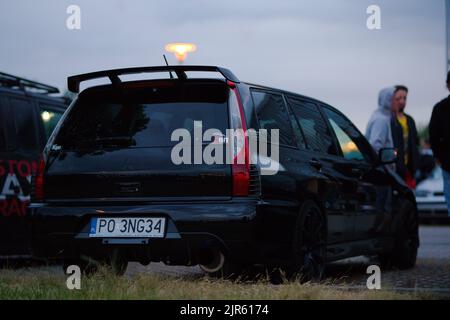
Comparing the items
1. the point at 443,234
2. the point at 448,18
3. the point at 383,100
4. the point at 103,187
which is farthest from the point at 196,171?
the point at 443,234

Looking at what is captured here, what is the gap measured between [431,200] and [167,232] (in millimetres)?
14853

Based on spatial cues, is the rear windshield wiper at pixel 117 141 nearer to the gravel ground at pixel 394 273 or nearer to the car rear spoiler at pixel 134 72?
the car rear spoiler at pixel 134 72

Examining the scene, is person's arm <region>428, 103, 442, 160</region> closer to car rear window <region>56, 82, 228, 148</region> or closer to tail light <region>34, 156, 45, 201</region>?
car rear window <region>56, 82, 228, 148</region>

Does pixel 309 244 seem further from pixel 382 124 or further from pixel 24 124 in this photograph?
pixel 382 124

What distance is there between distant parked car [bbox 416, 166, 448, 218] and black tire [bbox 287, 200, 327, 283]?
1324 cm

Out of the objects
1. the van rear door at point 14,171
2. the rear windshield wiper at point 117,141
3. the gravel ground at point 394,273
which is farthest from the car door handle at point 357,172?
the van rear door at point 14,171

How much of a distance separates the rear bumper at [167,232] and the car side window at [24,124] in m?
3.01

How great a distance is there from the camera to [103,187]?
6.99 meters

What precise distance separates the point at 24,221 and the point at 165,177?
355cm

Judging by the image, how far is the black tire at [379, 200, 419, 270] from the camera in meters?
9.61

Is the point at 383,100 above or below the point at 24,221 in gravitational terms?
above

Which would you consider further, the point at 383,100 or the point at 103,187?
the point at 383,100

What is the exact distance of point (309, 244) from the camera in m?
7.41

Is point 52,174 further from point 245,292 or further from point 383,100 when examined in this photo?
point 383,100
